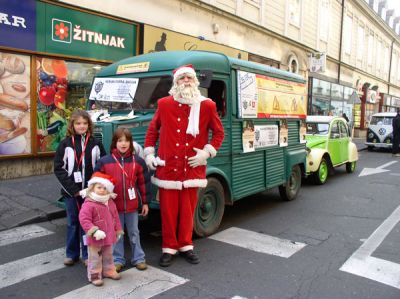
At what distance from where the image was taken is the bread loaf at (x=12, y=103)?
8.12m

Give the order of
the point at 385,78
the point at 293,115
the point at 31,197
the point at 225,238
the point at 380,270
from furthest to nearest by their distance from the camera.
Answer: the point at 385,78
the point at 293,115
the point at 31,197
the point at 225,238
the point at 380,270

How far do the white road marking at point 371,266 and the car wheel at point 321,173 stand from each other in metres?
4.03

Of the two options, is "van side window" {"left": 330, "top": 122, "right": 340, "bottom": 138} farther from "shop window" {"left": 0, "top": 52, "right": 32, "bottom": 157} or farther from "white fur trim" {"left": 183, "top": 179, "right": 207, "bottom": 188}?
"shop window" {"left": 0, "top": 52, "right": 32, "bottom": 157}

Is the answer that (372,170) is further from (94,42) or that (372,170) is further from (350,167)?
(94,42)

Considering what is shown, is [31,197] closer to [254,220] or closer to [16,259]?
[16,259]

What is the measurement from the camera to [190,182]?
436cm

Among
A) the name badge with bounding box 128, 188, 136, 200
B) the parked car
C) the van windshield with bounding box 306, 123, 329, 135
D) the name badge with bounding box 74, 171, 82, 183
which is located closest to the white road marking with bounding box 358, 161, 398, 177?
the parked car

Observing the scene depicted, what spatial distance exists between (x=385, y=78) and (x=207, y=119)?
39817mm

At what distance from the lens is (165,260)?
4.31 m

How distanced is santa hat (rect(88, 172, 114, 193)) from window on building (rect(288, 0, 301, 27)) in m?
17.9

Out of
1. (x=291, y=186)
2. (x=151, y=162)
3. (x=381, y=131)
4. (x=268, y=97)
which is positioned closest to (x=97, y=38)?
(x=268, y=97)

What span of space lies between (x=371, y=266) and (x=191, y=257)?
6.46 feet

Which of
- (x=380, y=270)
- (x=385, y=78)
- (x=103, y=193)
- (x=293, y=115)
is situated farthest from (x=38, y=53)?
(x=385, y=78)

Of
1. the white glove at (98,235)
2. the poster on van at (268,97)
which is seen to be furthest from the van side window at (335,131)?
the white glove at (98,235)
